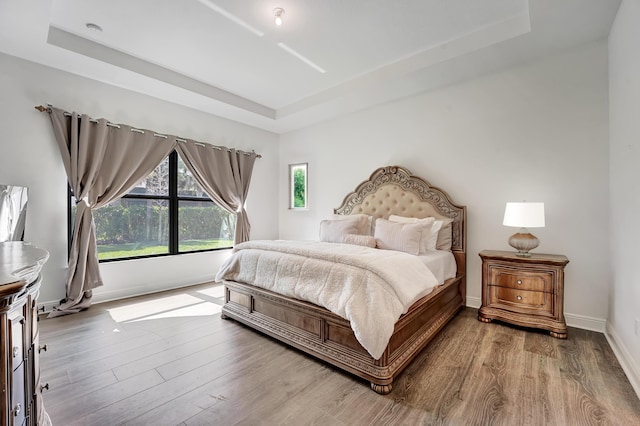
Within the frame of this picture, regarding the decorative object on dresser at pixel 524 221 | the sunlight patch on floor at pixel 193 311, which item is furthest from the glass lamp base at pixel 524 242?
the sunlight patch on floor at pixel 193 311

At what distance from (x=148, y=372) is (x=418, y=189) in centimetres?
349

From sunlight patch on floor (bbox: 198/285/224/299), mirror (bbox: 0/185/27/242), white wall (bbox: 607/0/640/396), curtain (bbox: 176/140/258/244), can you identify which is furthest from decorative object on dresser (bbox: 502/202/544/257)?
mirror (bbox: 0/185/27/242)

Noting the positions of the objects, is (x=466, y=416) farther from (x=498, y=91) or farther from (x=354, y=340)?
(x=498, y=91)

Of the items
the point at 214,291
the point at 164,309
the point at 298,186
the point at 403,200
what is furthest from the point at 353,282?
the point at 298,186

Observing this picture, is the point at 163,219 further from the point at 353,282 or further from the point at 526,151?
the point at 526,151

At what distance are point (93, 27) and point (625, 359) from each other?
17.4 feet

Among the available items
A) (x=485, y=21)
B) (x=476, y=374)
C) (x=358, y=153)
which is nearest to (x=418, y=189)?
(x=358, y=153)

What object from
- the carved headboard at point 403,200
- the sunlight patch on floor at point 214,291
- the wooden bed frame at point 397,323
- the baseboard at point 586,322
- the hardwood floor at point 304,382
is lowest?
the hardwood floor at point 304,382

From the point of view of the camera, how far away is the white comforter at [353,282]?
77.7 inches

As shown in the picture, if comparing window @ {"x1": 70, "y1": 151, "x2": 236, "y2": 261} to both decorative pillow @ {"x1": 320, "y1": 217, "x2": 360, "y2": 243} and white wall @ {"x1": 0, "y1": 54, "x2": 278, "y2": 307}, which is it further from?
decorative pillow @ {"x1": 320, "y1": 217, "x2": 360, "y2": 243}

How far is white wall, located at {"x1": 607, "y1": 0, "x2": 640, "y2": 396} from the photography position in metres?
2.04

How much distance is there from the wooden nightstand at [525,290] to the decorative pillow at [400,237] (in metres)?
0.71

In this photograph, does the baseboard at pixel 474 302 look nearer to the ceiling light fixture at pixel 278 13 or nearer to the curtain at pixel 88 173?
the ceiling light fixture at pixel 278 13

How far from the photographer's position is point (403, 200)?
4.08 m
